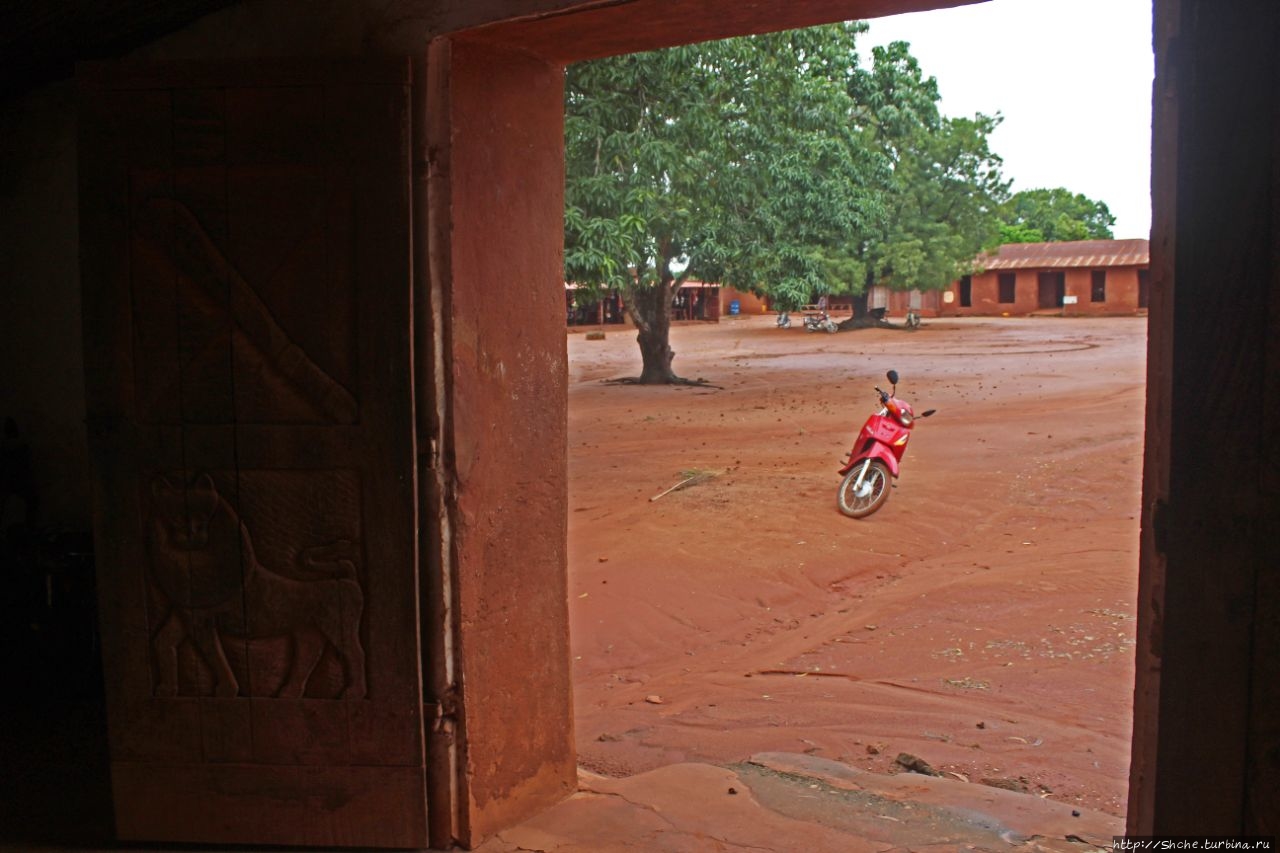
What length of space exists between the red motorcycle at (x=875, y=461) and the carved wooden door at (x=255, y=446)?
6.14 m

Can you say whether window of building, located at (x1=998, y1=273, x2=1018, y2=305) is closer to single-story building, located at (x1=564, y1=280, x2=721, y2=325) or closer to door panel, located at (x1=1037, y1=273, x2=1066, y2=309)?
door panel, located at (x1=1037, y1=273, x2=1066, y2=309)

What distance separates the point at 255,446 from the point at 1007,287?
3826 cm

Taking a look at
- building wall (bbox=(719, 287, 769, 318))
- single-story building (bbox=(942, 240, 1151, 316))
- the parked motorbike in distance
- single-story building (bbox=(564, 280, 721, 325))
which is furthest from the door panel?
single-story building (bbox=(564, 280, 721, 325))

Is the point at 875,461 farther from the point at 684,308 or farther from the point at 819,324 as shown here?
the point at 684,308

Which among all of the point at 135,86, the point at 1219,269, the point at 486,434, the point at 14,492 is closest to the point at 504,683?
the point at 486,434

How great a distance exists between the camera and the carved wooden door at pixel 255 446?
2.78 metres

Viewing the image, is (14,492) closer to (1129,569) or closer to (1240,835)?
(1240,835)

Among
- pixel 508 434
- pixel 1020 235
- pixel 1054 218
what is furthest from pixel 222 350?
pixel 1054 218

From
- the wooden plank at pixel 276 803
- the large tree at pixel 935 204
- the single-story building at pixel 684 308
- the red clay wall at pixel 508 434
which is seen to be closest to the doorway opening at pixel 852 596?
the red clay wall at pixel 508 434

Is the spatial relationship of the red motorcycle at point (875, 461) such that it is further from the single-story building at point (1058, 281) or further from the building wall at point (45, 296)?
the single-story building at point (1058, 281)

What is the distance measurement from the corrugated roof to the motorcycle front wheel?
91.6 feet

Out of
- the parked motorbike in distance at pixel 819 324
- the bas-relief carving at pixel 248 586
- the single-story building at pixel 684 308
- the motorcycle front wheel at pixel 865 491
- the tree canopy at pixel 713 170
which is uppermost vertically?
the tree canopy at pixel 713 170

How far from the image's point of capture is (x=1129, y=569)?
6.93 meters

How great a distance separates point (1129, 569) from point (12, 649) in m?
6.20
